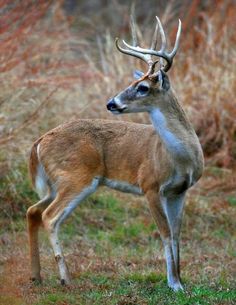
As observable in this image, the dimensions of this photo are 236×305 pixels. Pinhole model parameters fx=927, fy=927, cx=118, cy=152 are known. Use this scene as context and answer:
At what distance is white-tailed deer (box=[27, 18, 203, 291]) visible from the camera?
755 cm

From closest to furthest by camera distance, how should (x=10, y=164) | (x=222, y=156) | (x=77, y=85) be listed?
(x=10, y=164), (x=222, y=156), (x=77, y=85)

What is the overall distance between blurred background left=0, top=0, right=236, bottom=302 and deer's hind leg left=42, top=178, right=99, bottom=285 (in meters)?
2.19

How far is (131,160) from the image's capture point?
806cm

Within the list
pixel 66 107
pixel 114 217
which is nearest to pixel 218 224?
pixel 114 217

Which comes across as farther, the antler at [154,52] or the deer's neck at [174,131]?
the deer's neck at [174,131]

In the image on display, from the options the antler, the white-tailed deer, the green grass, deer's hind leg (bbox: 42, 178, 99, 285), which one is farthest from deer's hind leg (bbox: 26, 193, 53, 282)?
the antler

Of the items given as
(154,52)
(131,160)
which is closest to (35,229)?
(131,160)

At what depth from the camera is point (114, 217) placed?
1048 centimetres

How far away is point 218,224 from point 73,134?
291 cm

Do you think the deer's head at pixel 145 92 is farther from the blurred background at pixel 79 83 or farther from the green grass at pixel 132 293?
the blurred background at pixel 79 83

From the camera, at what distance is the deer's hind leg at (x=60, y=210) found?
7.64 meters

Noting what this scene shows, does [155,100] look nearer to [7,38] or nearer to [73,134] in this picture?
[73,134]

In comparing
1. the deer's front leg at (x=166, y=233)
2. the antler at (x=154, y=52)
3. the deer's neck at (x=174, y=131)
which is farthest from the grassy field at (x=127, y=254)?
the antler at (x=154, y=52)

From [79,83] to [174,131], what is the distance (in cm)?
550
